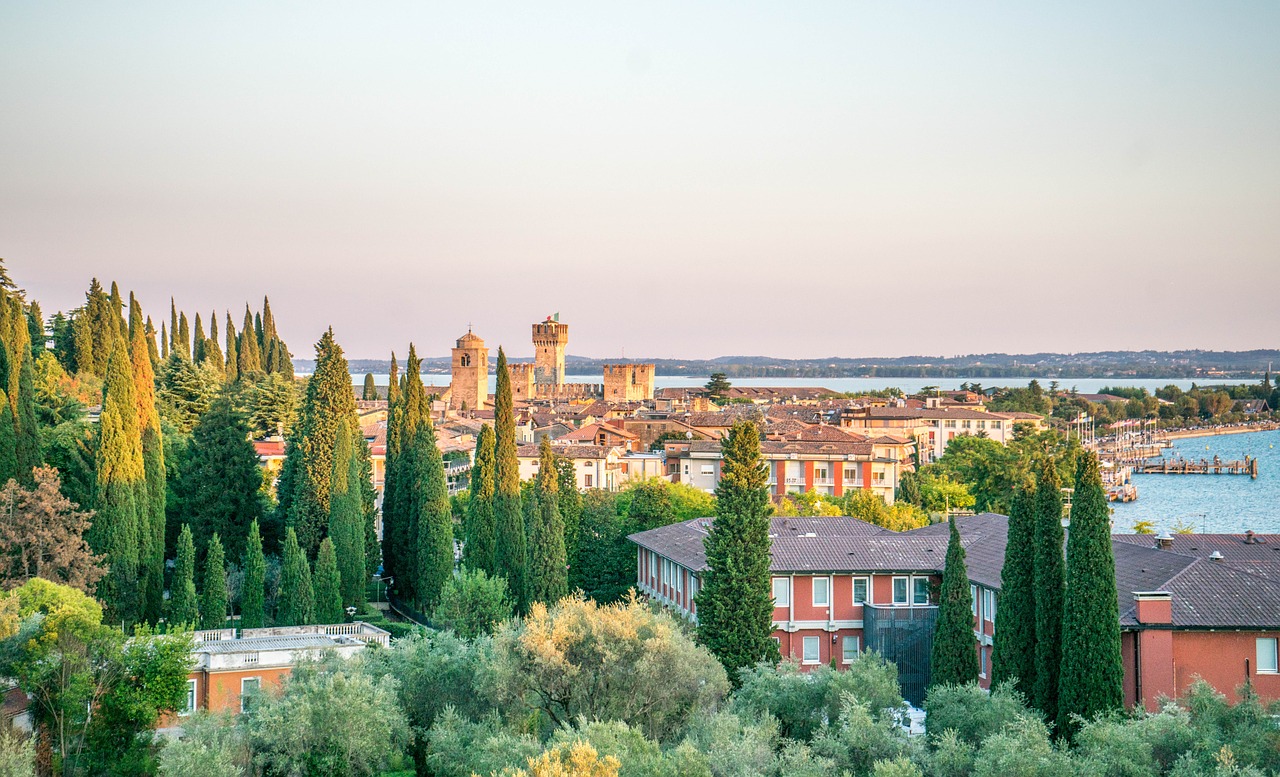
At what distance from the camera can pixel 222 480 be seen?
4066 cm

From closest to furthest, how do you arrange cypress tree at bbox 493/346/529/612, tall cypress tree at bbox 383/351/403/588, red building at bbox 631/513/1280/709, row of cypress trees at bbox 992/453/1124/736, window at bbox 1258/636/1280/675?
row of cypress trees at bbox 992/453/1124/736 → red building at bbox 631/513/1280/709 → window at bbox 1258/636/1280/675 → cypress tree at bbox 493/346/529/612 → tall cypress tree at bbox 383/351/403/588

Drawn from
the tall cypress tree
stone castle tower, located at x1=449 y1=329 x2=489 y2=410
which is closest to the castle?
stone castle tower, located at x1=449 y1=329 x2=489 y2=410

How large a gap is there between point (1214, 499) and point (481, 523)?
73.2 metres

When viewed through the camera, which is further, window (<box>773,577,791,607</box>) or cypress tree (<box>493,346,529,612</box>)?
cypress tree (<box>493,346,529,612</box>)

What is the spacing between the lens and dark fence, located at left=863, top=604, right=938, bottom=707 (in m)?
29.1

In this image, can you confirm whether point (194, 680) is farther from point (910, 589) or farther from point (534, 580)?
point (910, 589)

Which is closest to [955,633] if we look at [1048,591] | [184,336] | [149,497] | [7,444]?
[1048,591]

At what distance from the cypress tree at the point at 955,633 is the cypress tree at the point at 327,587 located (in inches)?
703

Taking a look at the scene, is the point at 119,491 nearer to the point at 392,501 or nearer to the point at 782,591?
the point at 392,501

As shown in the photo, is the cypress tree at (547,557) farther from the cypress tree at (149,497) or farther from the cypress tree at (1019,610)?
the cypress tree at (1019,610)

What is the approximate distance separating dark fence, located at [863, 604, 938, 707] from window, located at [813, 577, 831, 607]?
936 mm

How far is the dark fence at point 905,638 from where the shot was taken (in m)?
29.1

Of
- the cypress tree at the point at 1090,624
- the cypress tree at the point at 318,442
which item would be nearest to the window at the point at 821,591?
the cypress tree at the point at 1090,624

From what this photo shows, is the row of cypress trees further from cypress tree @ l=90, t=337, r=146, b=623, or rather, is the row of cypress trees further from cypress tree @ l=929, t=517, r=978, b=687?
cypress tree @ l=90, t=337, r=146, b=623
